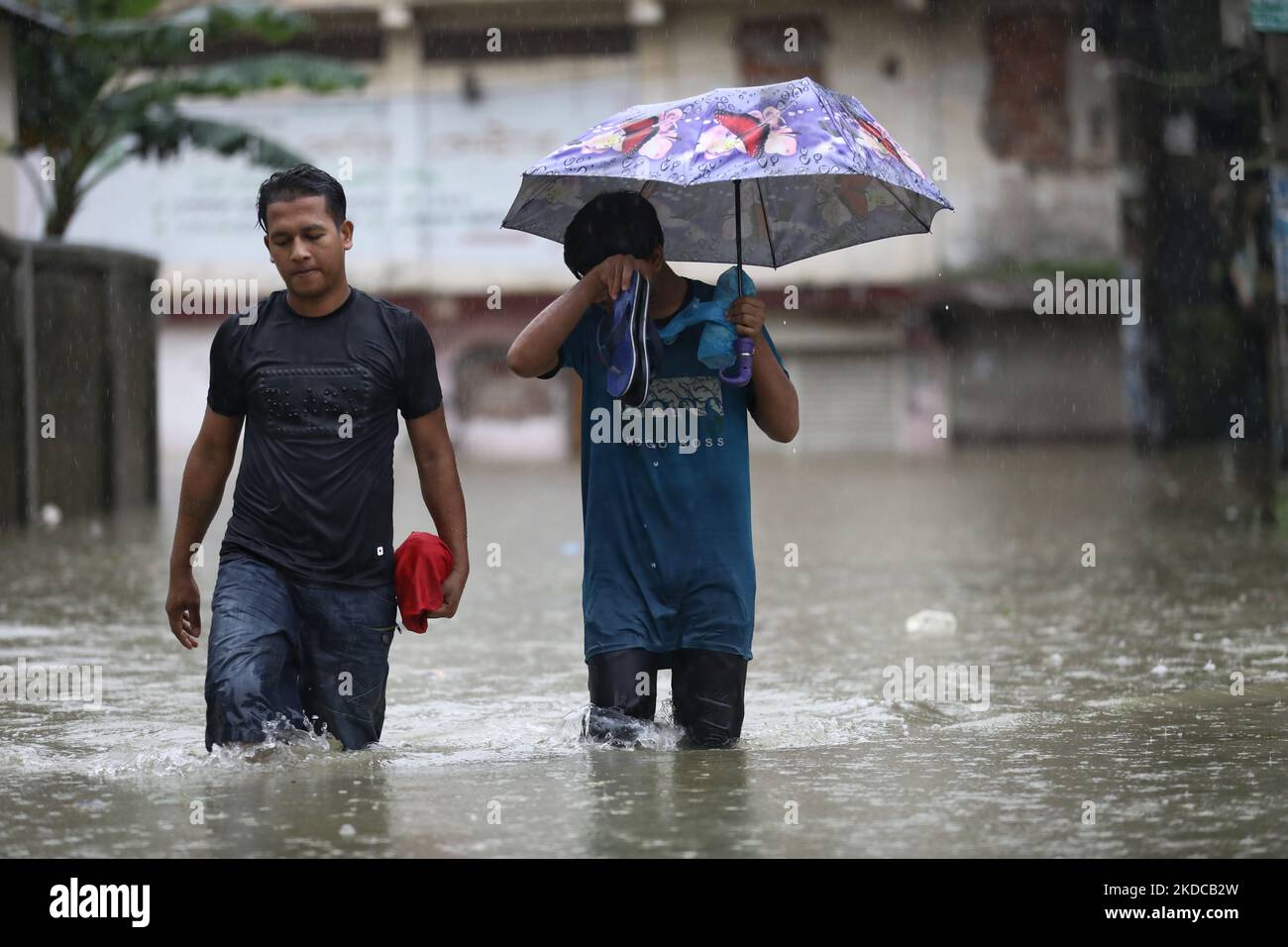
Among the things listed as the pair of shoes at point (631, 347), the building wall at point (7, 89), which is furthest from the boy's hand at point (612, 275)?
the building wall at point (7, 89)

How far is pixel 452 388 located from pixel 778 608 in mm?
26295

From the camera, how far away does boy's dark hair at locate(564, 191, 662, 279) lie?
201 inches

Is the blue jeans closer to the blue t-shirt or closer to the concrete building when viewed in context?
the blue t-shirt

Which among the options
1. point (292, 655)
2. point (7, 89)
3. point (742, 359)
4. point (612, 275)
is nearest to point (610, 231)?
point (612, 275)

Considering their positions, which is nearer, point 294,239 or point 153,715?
point 294,239

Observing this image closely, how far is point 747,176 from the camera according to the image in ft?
16.1

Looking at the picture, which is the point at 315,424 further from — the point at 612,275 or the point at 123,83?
the point at 123,83

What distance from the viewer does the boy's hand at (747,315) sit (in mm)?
4973

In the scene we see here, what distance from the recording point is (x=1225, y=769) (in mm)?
5051

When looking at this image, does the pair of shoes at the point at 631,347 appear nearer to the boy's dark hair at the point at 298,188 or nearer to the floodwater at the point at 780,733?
the boy's dark hair at the point at 298,188

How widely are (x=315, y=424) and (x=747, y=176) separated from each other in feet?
4.28

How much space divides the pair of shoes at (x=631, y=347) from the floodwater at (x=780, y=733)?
1.00 meters
